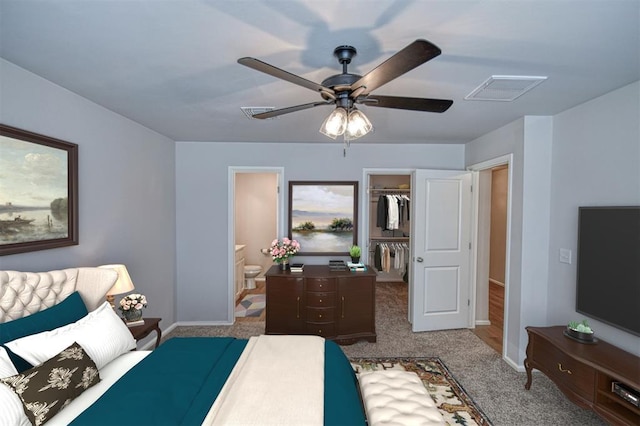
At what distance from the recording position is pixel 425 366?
2.87 meters

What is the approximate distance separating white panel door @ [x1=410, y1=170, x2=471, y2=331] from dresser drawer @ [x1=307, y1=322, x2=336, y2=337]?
1112 millimetres

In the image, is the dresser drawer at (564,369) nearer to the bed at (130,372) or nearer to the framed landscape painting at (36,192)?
the bed at (130,372)

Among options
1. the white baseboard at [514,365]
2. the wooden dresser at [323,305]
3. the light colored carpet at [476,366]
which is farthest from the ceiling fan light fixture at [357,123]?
the white baseboard at [514,365]

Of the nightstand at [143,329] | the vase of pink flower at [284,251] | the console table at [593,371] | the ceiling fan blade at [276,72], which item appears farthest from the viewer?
the vase of pink flower at [284,251]

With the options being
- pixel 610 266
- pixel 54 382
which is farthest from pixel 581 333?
pixel 54 382

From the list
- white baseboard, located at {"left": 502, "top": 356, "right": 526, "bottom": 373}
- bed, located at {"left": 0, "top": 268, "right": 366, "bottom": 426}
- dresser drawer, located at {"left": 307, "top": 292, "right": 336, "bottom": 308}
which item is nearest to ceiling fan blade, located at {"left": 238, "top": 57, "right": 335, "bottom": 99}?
bed, located at {"left": 0, "top": 268, "right": 366, "bottom": 426}

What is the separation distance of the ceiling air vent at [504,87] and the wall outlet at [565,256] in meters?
1.45

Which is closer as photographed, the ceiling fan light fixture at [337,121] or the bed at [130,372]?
the bed at [130,372]

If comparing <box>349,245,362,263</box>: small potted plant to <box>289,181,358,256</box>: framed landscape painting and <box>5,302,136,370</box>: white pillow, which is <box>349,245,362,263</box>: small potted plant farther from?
<box>5,302,136,370</box>: white pillow

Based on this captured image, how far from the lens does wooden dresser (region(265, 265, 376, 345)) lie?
3.31m

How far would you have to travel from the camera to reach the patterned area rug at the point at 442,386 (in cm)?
217

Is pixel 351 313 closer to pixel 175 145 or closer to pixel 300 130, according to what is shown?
pixel 300 130

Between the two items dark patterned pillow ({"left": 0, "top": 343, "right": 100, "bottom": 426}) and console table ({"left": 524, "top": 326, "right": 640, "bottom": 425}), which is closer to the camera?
dark patterned pillow ({"left": 0, "top": 343, "right": 100, "bottom": 426})

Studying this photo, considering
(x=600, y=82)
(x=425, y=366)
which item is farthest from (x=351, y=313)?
(x=600, y=82)
